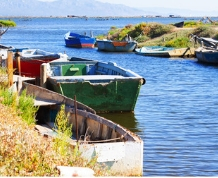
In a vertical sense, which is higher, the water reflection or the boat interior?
the boat interior

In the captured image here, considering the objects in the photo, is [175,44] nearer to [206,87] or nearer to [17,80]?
[206,87]

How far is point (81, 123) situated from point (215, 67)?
26.7 meters

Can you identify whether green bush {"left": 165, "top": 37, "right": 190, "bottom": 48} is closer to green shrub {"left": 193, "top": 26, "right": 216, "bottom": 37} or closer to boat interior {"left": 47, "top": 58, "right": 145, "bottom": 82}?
green shrub {"left": 193, "top": 26, "right": 216, "bottom": 37}

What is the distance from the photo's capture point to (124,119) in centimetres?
1800

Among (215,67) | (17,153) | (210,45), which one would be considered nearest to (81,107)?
(17,153)

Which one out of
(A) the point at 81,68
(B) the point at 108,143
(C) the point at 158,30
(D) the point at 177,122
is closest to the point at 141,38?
(C) the point at 158,30

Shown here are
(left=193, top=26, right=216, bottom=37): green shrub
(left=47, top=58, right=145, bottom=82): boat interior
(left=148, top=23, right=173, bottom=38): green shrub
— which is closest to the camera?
(left=47, top=58, right=145, bottom=82): boat interior

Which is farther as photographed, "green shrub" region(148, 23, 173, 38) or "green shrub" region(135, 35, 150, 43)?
"green shrub" region(148, 23, 173, 38)

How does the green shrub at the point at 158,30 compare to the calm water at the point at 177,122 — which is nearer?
the calm water at the point at 177,122

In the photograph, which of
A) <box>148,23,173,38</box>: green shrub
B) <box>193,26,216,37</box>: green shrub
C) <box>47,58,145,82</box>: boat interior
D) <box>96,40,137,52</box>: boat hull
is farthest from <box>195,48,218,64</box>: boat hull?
<box>148,23,173,38</box>: green shrub

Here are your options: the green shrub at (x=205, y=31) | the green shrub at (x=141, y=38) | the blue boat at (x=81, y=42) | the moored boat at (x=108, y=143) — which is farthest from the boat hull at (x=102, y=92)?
the blue boat at (x=81, y=42)

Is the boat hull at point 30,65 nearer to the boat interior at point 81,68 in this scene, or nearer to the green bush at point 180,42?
the boat interior at point 81,68

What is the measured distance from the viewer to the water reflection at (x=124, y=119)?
17422 mm

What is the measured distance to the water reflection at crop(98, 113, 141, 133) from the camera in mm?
17422
